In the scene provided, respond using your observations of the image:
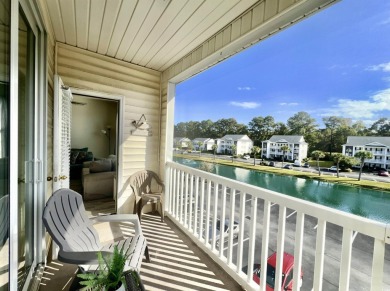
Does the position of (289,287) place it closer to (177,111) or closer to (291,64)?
(291,64)

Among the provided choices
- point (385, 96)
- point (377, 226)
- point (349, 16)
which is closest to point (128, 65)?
point (349, 16)

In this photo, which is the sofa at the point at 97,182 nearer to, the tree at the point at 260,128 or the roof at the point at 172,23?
the roof at the point at 172,23

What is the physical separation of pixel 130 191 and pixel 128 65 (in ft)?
7.07

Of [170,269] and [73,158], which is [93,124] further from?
[170,269]

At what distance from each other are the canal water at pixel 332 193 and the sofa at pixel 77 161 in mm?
5215

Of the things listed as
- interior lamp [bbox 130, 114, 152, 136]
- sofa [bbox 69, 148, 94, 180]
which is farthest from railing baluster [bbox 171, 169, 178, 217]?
sofa [bbox 69, 148, 94, 180]

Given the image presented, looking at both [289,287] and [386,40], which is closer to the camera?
[386,40]

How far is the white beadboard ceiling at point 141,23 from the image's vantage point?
6.25ft

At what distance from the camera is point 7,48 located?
119 centimetres

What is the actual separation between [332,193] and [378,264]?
0.41m

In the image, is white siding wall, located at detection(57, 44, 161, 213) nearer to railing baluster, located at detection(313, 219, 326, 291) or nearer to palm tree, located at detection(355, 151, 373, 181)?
railing baluster, located at detection(313, 219, 326, 291)

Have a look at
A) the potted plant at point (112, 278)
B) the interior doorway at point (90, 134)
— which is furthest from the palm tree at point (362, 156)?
the interior doorway at point (90, 134)

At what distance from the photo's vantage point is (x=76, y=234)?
5.98ft

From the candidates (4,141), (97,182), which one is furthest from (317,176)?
(97,182)
